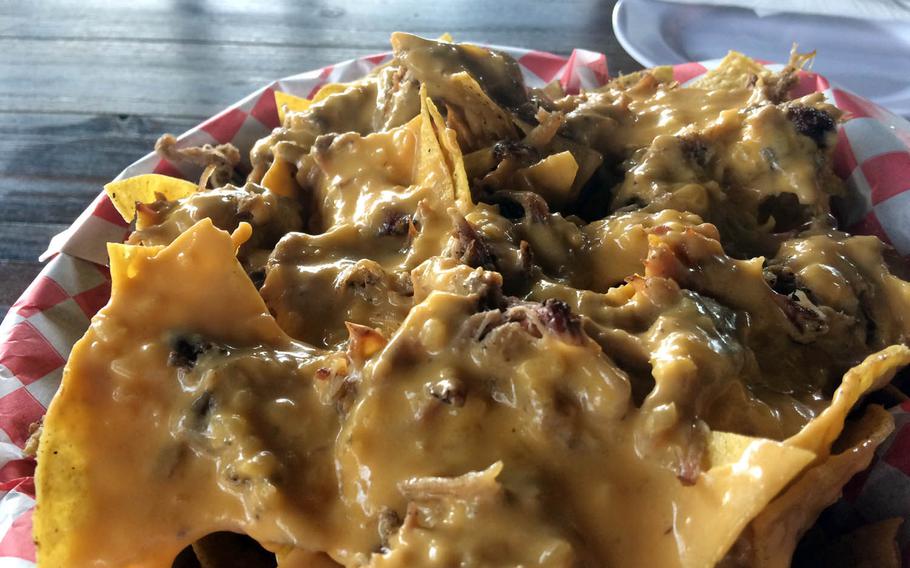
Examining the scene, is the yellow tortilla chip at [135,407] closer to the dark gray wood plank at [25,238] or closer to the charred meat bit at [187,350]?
the charred meat bit at [187,350]

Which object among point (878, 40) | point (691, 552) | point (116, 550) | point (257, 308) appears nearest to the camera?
point (691, 552)

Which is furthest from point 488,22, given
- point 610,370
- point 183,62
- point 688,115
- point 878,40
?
point 610,370

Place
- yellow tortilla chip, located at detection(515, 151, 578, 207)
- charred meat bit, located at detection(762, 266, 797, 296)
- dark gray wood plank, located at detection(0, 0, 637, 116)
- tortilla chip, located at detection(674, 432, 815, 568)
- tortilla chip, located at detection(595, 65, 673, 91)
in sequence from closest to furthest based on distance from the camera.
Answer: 1. tortilla chip, located at detection(674, 432, 815, 568)
2. charred meat bit, located at detection(762, 266, 797, 296)
3. yellow tortilla chip, located at detection(515, 151, 578, 207)
4. tortilla chip, located at detection(595, 65, 673, 91)
5. dark gray wood plank, located at detection(0, 0, 637, 116)

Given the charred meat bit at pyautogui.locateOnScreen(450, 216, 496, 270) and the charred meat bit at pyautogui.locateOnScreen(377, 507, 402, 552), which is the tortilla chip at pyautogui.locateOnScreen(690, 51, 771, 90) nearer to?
the charred meat bit at pyautogui.locateOnScreen(450, 216, 496, 270)

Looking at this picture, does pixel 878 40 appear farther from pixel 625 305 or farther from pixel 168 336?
pixel 168 336

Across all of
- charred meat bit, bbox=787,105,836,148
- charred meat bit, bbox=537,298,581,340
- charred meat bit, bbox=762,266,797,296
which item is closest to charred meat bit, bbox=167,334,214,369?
charred meat bit, bbox=537,298,581,340

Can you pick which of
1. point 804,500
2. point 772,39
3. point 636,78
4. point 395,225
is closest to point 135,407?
point 395,225

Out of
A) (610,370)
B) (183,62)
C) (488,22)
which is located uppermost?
(610,370)
